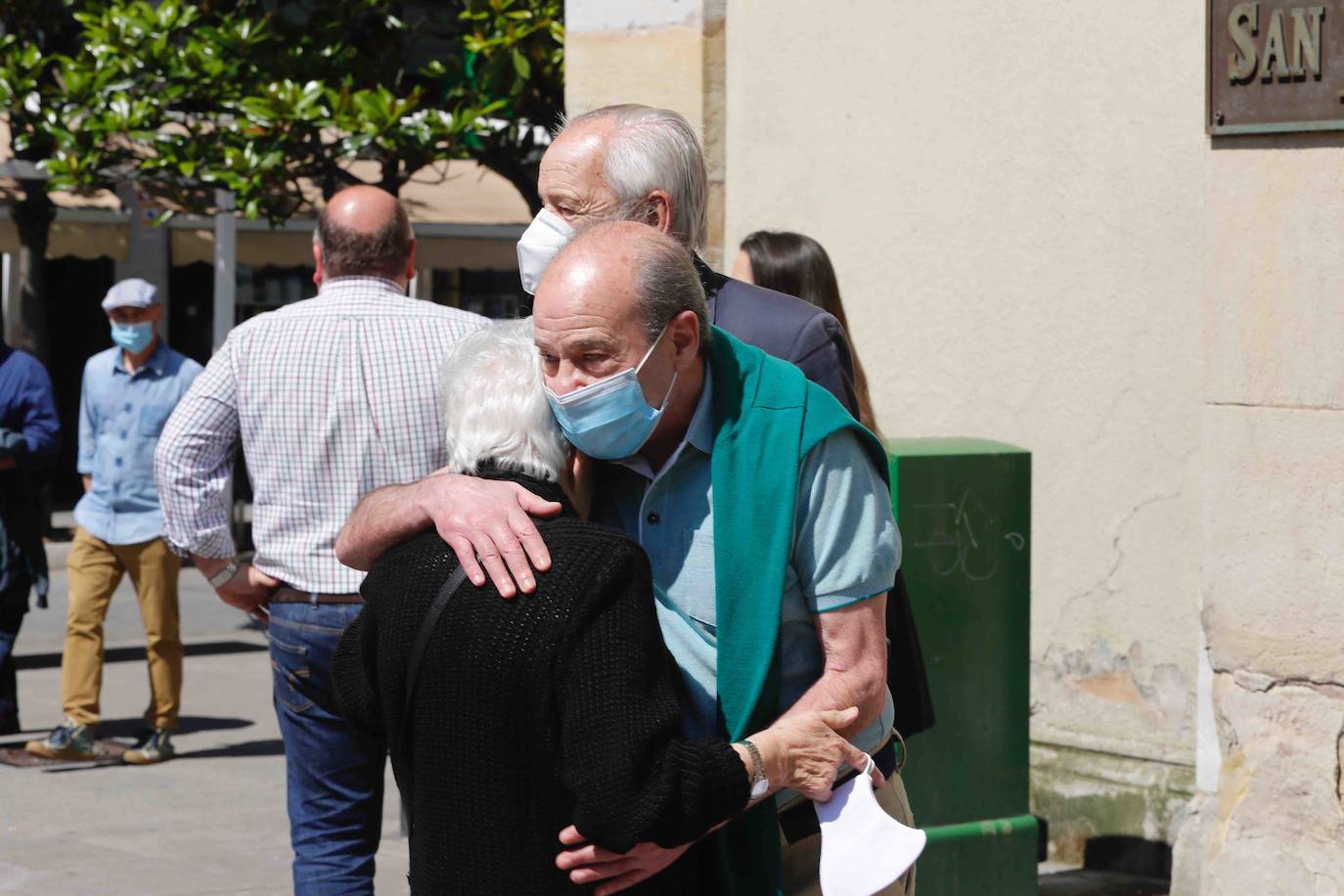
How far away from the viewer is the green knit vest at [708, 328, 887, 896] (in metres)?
2.44

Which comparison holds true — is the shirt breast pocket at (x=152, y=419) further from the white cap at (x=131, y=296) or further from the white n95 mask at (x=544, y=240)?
the white n95 mask at (x=544, y=240)

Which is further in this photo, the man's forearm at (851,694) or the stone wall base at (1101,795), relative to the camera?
the stone wall base at (1101,795)

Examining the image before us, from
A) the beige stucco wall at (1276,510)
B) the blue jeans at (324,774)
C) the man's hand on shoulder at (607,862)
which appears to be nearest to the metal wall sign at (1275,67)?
the beige stucco wall at (1276,510)

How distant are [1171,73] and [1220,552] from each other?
1674mm

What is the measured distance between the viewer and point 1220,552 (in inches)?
187

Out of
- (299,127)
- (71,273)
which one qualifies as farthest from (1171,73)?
(71,273)

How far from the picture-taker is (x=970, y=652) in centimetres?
491

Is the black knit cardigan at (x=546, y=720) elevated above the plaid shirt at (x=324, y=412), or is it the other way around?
the plaid shirt at (x=324, y=412)

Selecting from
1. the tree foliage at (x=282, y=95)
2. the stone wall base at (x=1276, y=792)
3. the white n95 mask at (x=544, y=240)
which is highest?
the tree foliage at (x=282, y=95)

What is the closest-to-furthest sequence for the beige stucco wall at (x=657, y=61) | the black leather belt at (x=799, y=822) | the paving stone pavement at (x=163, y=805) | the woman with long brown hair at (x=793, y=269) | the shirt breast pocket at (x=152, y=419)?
the black leather belt at (x=799, y=822) → the woman with long brown hair at (x=793, y=269) → the paving stone pavement at (x=163, y=805) → the beige stucco wall at (x=657, y=61) → the shirt breast pocket at (x=152, y=419)

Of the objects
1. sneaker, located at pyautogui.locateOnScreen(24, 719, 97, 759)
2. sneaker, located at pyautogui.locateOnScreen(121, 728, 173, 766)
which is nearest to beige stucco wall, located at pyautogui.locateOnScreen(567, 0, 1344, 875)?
sneaker, located at pyautogui.locateOnScreen(121, 728, 173, 766)

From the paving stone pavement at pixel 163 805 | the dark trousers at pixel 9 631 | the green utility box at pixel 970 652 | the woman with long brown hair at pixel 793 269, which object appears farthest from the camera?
the dark trousers at pixel 9 631

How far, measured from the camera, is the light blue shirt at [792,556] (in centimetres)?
248

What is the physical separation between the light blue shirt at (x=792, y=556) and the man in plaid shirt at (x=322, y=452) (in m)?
1.70
